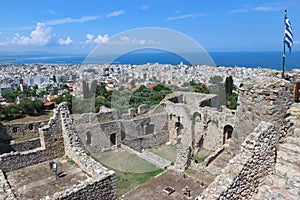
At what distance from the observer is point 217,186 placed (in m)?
3.72

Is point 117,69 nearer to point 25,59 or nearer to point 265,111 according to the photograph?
point 265,111

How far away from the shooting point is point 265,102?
169 inches

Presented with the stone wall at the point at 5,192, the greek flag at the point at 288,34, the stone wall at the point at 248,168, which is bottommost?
the stone wall at the point at 5,192

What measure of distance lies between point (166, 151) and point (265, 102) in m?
14.1

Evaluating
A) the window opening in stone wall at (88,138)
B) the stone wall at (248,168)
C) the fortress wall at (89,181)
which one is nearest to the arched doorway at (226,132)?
the window opening in stone wall at (88,138)

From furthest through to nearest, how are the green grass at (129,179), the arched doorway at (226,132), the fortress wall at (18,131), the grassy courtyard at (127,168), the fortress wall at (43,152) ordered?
1. the fortress wall at (18,131)
2. the arched doorway at (226,132)
3. the grassy courtyard at (127,168)
4. the green grass at (129,179)
5. the fortress wall at (43,152)

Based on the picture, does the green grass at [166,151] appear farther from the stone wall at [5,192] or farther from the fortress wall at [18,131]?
the stone wall at [5,192]

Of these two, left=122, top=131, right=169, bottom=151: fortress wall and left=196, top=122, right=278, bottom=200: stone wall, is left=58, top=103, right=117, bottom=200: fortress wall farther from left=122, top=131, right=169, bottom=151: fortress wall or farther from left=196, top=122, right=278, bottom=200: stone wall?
left=122, top=131, right=169, bottom=151: fortress wall

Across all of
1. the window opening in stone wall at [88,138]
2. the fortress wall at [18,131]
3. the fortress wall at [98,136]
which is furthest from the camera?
the fortress wall at [18,131]

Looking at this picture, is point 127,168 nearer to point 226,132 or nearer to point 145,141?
point 145,141

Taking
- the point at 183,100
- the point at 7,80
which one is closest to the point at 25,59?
the point at 7,80

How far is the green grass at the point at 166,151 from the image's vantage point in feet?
53.9

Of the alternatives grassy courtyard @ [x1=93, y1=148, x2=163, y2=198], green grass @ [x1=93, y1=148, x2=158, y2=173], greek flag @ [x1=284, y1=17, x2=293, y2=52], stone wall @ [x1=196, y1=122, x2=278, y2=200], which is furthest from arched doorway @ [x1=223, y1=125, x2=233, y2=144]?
stone wall @ [x1=196, y1=122, x2=278, y2=200]

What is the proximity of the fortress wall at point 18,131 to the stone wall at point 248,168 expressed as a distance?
60.9 feet
